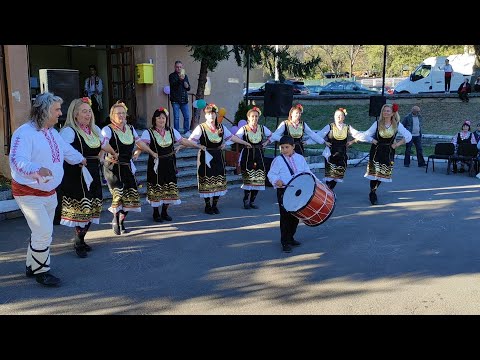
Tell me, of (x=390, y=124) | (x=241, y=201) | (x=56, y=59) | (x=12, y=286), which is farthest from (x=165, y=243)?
(x=56, y=59)

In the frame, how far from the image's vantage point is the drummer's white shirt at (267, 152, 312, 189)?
562 centimetres

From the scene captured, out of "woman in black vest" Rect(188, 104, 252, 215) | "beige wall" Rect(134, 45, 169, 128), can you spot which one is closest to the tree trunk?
"beige wall" Rect(134, 45, 169, 128)

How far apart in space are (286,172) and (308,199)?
560 millimetres

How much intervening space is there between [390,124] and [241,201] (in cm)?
302

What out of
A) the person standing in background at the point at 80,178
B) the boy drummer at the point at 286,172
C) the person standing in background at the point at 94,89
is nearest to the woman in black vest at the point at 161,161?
the person standing in background at the point at 80,178

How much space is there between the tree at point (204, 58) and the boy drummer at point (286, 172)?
755 cm

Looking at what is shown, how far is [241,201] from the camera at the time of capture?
8672mm

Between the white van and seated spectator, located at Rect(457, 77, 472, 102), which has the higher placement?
the white van

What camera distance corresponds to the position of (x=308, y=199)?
5.22 metres

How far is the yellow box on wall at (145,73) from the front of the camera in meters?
12.0

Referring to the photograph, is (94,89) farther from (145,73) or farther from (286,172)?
(286,172)

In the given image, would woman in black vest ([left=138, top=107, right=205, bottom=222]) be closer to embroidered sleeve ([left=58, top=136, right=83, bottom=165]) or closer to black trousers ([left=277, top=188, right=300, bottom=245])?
embroidered sleeve ([left=58, top=136, right=83, bottom=165])

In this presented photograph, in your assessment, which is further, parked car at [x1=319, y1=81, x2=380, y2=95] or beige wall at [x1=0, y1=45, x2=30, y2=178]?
parked car at [x1=319, y1=81, x2=380, y2=95]

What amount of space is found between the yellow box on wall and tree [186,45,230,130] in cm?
139
